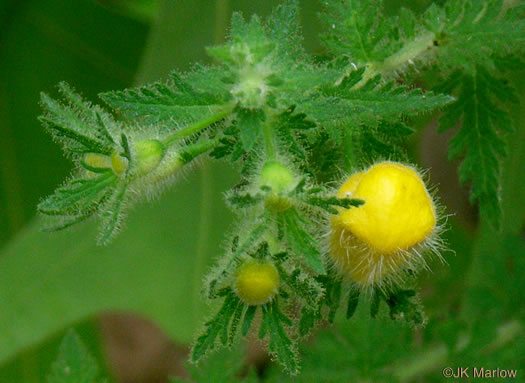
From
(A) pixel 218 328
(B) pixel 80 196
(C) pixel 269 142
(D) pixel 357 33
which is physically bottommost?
(A) pixel 218 328

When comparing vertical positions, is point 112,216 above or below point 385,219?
below

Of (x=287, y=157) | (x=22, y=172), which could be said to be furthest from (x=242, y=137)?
(x=22, y=172)

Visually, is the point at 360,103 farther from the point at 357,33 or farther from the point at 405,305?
the point at 405,305

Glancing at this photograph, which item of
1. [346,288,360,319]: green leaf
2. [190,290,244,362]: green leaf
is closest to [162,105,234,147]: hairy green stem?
[190,290,244,362]: green leaf

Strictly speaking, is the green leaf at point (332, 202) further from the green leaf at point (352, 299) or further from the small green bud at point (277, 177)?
the green leaf at point (352, 299)

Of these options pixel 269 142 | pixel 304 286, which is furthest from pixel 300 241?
pixel 269 142
